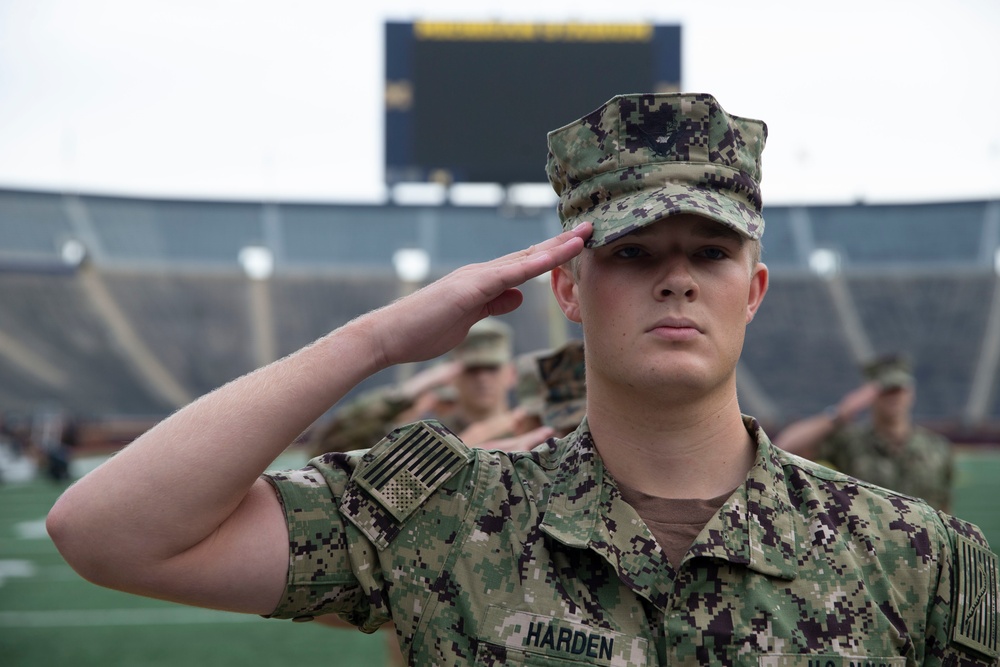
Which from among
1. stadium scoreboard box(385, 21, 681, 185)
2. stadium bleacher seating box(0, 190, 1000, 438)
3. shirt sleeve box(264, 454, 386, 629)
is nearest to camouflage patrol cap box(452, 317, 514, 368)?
shirt sleeve box(264, 454, 386, 629)

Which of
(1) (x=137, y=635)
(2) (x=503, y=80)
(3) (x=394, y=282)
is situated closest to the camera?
(1) (x=137, y=635)

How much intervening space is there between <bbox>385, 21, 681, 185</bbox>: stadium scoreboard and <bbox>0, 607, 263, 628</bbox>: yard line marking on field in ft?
55.3

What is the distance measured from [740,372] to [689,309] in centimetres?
3207

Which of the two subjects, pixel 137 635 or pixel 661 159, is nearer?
pixel 661 159

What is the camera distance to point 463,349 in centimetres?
649

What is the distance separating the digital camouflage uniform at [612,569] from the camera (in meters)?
1.95

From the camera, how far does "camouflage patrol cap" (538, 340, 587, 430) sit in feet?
11.5

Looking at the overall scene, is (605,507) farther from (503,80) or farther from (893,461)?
(503,80)

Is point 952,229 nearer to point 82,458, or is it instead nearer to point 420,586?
point 82,458

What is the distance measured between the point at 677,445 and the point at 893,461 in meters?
5.99

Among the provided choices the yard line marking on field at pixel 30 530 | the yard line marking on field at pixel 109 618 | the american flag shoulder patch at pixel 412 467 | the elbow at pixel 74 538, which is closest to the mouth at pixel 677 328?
the american flag shoulder patch at pixel 412 467

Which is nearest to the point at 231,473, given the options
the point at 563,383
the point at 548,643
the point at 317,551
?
the point at 317,551

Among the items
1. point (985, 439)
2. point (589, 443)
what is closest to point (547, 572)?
point (589, 443)

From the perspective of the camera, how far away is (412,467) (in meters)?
2.16
